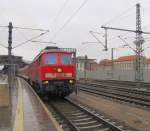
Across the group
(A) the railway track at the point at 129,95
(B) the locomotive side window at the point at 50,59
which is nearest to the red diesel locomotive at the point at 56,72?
(B) the locomotive side window at the point at 50,59

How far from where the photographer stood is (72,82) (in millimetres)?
20219

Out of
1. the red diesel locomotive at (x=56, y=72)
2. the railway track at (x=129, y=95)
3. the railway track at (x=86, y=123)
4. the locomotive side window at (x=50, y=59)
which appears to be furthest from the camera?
the locomotive side window at (x=50, y=59)

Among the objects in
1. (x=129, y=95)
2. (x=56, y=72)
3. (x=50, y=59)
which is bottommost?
(x=129, y=95)

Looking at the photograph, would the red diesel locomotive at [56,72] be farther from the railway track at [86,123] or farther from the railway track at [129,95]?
the railway track at [86,123]

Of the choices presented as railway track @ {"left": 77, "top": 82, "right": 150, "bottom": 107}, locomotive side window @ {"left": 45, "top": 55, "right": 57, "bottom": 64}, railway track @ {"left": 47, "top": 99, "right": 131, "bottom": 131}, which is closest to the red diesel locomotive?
locomotive side window @ {"left": 45, "top": 55, "right": 57, "bottom": 64}

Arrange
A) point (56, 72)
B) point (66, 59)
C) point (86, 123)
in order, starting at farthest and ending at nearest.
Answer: point (66, 59) < point (56, 72) < point (86, 123)

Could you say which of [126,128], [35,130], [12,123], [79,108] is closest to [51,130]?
[35,130]

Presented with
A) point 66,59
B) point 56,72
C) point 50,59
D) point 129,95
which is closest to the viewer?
point 56,72

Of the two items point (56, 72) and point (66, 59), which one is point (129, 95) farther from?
point (56, 72)

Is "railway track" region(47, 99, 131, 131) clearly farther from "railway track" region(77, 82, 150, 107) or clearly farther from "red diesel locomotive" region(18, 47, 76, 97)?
"red diesel locomotive" region(18, 47, 76, 97)

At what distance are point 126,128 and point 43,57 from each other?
33.7ft

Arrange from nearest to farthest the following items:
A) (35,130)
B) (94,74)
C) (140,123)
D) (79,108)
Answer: (35,130) → (140,123) → (79,108) → (94,74)

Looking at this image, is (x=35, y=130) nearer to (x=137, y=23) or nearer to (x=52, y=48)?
(x=52, y=48)

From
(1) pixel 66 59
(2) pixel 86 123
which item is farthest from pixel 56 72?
(2) pixel 86 123
